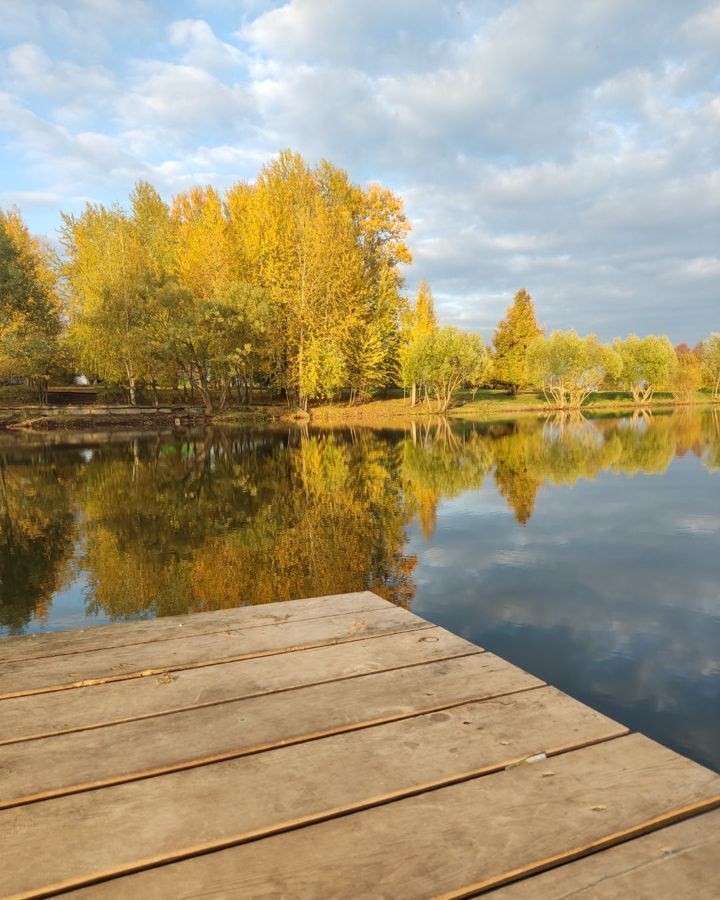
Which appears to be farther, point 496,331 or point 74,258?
point 496,331

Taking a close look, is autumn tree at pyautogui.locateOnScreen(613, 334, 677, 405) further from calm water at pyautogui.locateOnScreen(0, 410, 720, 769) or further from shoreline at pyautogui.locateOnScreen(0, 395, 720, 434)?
calm water at pyautogui.locateOnScreen(0, 410, 720, 769)

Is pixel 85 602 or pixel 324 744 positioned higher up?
pixel 324 744

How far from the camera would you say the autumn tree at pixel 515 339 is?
63906mm

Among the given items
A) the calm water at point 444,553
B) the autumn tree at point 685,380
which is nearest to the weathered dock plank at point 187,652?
the calm water at point 444,553

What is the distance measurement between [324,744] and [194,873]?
696mm

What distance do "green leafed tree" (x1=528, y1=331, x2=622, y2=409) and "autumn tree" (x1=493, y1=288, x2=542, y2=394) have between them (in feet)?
19.8

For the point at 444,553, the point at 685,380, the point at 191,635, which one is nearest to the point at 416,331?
the point at 685,380

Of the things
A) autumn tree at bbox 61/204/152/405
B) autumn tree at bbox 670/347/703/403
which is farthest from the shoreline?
autumn tree at bbox 670/347/703/403

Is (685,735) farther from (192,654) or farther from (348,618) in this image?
(192,654)

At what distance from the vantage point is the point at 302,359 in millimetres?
40375

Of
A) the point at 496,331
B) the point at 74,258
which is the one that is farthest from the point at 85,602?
the point at 496,331

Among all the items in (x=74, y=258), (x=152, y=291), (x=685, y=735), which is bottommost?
(x=685, y=735)

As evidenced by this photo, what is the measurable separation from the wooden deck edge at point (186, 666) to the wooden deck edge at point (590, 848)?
69.9 inches

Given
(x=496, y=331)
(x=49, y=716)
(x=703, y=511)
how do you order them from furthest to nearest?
(x=496, y=331) → (x=703, y=511) → (x=49, y=716)
